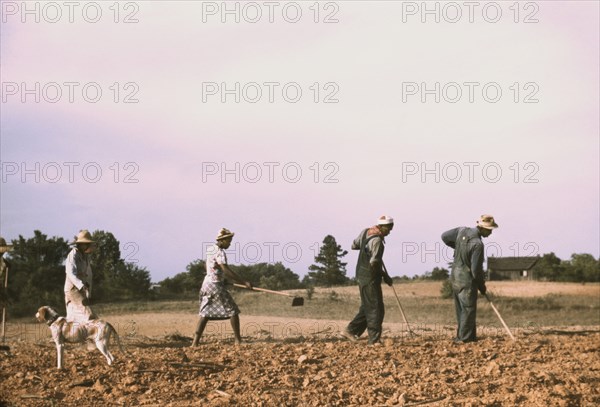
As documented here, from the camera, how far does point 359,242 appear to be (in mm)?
11359

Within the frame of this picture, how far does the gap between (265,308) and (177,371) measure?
14.4m

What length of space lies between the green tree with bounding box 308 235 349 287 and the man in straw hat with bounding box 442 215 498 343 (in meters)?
30.0

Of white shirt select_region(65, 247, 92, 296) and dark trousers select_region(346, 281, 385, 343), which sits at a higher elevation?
white shirt select_region(65, 247, 92, 296)

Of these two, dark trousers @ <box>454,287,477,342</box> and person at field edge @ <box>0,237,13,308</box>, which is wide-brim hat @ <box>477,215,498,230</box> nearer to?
dark trousers @ <box>454,287,477,342</box>

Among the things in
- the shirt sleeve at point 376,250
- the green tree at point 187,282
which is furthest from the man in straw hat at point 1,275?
the green tree at point 187,282

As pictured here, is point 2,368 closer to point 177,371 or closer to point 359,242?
point 177,371

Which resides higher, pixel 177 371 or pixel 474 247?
pixel 474 247

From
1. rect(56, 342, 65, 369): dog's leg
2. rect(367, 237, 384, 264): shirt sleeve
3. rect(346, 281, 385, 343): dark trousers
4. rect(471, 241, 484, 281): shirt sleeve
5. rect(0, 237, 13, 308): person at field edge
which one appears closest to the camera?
rect(56, 342, 65, 369): dog's leg

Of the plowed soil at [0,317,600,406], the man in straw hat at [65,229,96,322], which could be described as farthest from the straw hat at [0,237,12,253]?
the man in straw hat at [65,229,96,322]

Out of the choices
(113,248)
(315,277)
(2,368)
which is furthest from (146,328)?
(315,277)

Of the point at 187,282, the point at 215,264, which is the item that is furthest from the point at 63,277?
the point at 215,264

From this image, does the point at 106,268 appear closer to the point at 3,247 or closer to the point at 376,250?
the point at 3,247

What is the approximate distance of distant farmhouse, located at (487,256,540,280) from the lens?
55347 mm

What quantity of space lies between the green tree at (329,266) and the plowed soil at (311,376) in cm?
3118
